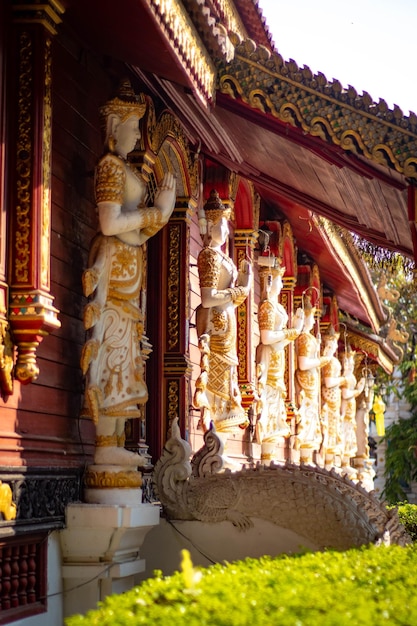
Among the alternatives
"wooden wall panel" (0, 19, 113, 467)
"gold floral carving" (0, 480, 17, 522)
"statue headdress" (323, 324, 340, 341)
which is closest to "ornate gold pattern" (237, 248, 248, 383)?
"wooden wall panel" (0, 19, 113, 467)

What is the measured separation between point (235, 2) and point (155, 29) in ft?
23.4

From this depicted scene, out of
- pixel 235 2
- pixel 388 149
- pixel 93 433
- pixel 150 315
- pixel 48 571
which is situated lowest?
pixel 48 571

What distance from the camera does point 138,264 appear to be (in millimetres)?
7516

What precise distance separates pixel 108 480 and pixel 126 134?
2.22 m

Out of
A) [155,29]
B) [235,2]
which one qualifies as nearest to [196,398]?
[155,29]

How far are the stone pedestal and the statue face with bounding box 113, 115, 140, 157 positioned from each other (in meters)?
2.28

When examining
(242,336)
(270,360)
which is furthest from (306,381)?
(242,336)

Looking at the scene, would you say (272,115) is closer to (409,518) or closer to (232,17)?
(232,17)

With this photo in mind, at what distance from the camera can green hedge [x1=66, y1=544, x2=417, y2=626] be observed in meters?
3.89

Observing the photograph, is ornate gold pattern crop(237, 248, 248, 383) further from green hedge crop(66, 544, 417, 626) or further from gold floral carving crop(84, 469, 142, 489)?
green hedge crop(66, 544, 417, 626)

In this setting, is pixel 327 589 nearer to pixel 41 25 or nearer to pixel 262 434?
pixel 41 25

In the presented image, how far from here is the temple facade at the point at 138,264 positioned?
6332mm

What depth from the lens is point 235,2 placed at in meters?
13.5

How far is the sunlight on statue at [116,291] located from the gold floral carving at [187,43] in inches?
19.3
